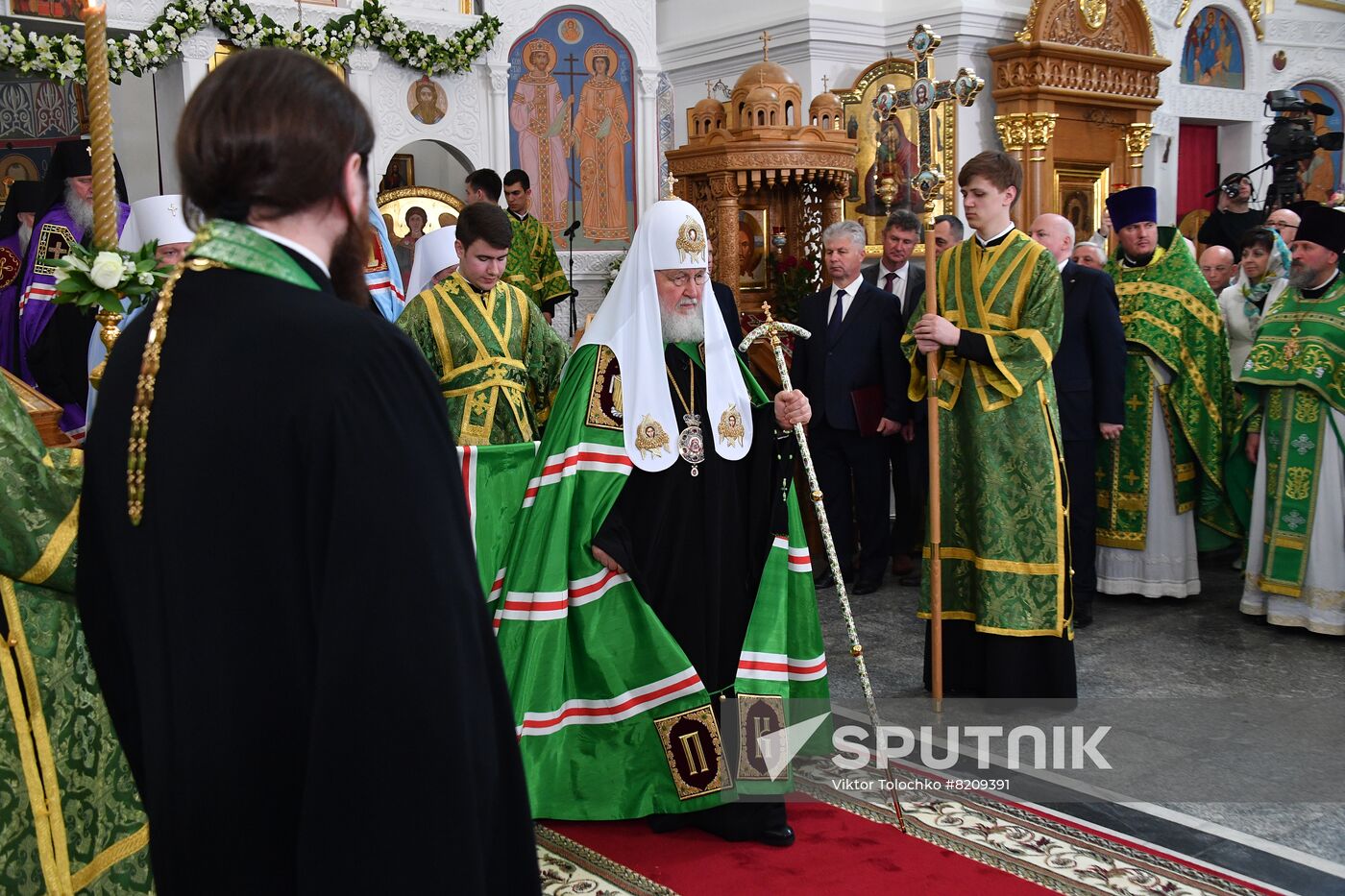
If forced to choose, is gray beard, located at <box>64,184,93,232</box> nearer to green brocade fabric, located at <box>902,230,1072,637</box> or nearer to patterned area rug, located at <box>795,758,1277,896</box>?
green brocade fabric, located at <box>902,230,1072,637</box>

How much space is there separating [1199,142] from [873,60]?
5.37 metres

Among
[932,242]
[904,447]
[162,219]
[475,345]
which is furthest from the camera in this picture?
[904,447]

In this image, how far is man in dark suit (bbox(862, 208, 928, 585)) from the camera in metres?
7.05

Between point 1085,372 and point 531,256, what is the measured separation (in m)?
3.85

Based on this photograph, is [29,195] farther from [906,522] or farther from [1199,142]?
[1199,142]

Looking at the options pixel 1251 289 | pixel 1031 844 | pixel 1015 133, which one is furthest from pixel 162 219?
pixel 1015 133

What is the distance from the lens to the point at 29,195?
6.93m

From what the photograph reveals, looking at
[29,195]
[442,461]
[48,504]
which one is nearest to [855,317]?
[29,195]

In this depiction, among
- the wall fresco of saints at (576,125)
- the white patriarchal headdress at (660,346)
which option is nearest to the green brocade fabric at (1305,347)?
the white patriarchal headdress at (660,346)

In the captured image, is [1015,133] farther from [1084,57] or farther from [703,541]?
[703,541]

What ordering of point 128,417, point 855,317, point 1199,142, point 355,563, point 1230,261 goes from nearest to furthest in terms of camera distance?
1. point 355,563
2. point 128,417
3. point 855,317
4. point 1230,261
5. point 1199,142

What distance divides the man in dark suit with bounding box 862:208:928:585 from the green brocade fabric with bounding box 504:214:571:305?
7.53 feet

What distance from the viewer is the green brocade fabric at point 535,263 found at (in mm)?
8328

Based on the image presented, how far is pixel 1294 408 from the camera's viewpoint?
19.4ft
